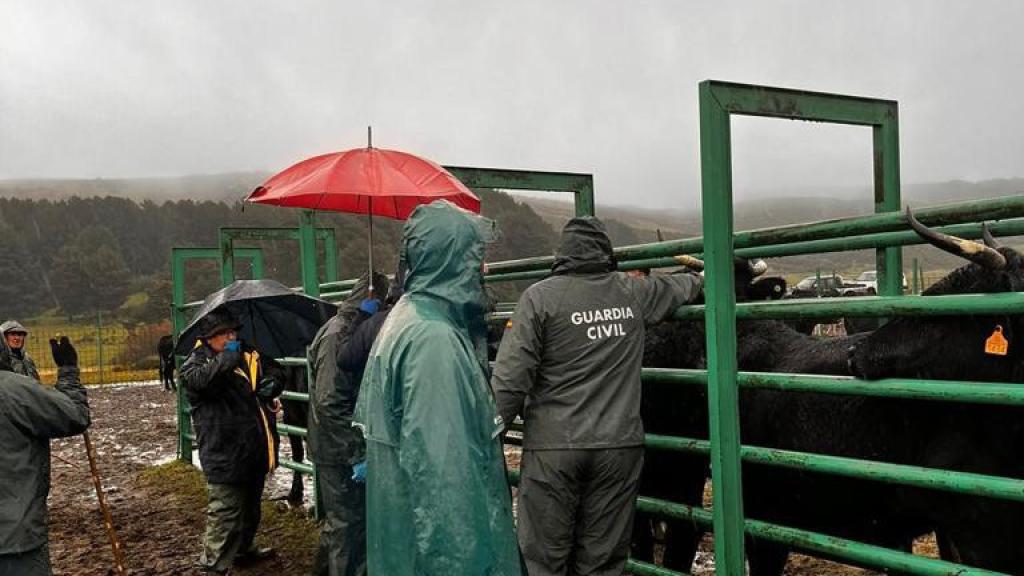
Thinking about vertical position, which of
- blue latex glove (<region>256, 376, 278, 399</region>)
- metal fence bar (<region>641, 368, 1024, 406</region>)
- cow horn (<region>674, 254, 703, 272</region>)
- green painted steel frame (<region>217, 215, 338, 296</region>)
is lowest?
blue latex glove (<region>256, 376, 278, 399</region>)

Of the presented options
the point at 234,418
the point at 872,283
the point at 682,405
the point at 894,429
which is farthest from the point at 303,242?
the point at 872,283

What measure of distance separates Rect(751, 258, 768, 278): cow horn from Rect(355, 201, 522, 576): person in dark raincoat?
2403 mm

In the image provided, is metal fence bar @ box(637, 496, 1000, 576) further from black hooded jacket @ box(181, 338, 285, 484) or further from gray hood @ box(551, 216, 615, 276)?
black hooded jacket @ box(181, 338, 285, 484)

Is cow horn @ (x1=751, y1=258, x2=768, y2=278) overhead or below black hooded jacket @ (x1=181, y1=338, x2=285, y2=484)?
overhead

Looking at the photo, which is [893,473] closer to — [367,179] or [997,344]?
[997,344]

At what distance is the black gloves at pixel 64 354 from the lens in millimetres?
4891

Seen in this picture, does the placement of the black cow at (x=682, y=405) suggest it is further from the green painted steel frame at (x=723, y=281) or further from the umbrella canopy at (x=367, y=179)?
the umbrella canopy at (x=367, y=179)

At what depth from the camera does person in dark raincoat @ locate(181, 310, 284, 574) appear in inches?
219

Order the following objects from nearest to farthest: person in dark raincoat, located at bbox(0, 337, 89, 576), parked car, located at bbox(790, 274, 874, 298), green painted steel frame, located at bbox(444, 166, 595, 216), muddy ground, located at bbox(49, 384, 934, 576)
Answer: person in dark raincoat, located at bbox(0, 337, 89, 576), green painted steel frame, located at bbox(444, 166, 595, 216), muddy ground, located at bbox(49, 384, 934, 576), parked car, located at bbox(790, 274, 874, 298)

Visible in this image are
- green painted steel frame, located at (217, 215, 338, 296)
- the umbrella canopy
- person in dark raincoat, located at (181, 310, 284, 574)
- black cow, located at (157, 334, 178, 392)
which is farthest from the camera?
black cow, located at (157, 334, 178, 392)

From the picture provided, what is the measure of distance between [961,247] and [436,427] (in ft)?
6.10

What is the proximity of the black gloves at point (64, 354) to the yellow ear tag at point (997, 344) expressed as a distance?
4674 mm

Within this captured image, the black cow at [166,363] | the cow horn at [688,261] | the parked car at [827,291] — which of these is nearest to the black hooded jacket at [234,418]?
the cow horn at [688,261]

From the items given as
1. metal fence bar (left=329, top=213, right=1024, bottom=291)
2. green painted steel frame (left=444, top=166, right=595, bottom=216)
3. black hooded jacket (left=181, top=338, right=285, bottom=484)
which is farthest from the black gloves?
metal fence bar (left=329, top=213, right=1024, bottom=291)
